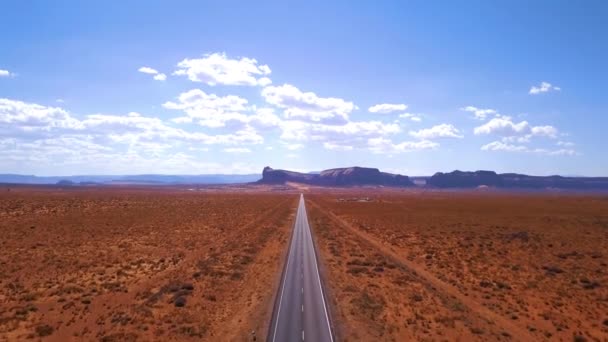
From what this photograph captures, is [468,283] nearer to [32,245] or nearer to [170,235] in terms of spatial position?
[170,235]

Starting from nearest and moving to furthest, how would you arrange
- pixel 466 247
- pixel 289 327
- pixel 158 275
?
pixel 289 327 < pixel 158 275 < pixel 466 247

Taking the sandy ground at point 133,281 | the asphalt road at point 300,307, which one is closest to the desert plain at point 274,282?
the sandy ground at point 133,281

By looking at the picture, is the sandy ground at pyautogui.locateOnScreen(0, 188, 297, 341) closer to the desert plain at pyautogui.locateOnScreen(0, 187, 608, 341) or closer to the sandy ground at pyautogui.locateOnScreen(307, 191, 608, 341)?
the desert plain at pyautogui.locateOnScreen(0, 187, 608, 341)

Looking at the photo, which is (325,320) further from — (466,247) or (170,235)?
(170,235)

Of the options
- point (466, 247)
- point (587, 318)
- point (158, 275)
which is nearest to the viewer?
point (587, 318)

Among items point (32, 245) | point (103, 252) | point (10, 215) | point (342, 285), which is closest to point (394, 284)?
point (342, 285)

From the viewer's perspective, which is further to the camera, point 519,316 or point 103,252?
point 103,252

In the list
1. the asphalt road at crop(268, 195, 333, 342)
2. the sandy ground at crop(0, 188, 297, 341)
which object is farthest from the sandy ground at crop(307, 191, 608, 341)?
the sandy ground at crop(0, 188, 297, 341)
